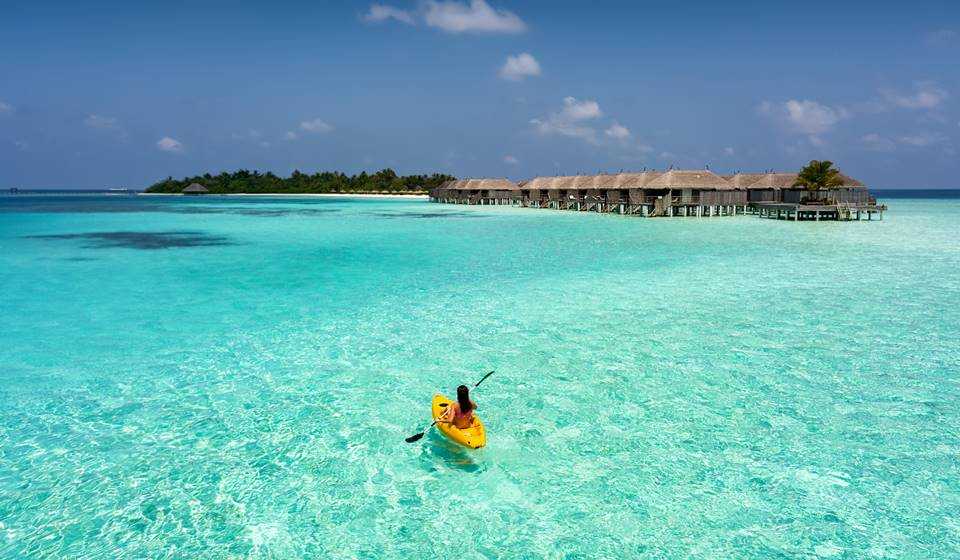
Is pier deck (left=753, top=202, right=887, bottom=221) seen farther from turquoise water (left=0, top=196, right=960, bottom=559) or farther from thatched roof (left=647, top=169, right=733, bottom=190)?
turquoise water (left=0, top=196, right=960, bottom=559)

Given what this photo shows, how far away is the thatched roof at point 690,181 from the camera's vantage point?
44375 millimetres

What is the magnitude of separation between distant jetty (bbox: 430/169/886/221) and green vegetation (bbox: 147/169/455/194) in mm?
71837

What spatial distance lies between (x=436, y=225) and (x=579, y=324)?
28.9 meters

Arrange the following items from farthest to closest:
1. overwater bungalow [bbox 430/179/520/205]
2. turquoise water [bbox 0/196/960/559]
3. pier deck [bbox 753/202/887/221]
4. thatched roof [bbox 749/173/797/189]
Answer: overwater bungalow [bbox 430/179/520/205] < thatched roof [bbox 749/173/797/189] < pier deck [bbox 753/202/887/221] < turquoise water [bbox 0/196/960/559]

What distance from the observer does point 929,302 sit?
13.5 meters

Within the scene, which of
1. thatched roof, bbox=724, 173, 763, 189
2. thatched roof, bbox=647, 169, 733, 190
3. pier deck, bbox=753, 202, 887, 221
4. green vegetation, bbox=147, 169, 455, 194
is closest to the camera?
pier deck, bbox=753, 202, 887, 221

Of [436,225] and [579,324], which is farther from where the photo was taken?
[436,225]

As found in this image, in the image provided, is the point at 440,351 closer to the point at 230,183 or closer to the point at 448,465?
the point at 448,465

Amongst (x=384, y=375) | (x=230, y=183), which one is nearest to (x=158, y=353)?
(x=384, y=375)

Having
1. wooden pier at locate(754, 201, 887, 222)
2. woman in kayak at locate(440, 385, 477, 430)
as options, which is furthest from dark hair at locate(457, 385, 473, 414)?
wooden pier at locate(754, 201, 887, 222)

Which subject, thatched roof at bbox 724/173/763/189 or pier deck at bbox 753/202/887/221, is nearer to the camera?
pier deck at bbox 753/202/887/221

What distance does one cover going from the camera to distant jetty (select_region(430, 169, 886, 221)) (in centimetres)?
4284

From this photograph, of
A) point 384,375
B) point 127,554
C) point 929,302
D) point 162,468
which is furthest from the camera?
point 929,302

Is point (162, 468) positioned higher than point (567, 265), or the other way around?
point (567, 265)
